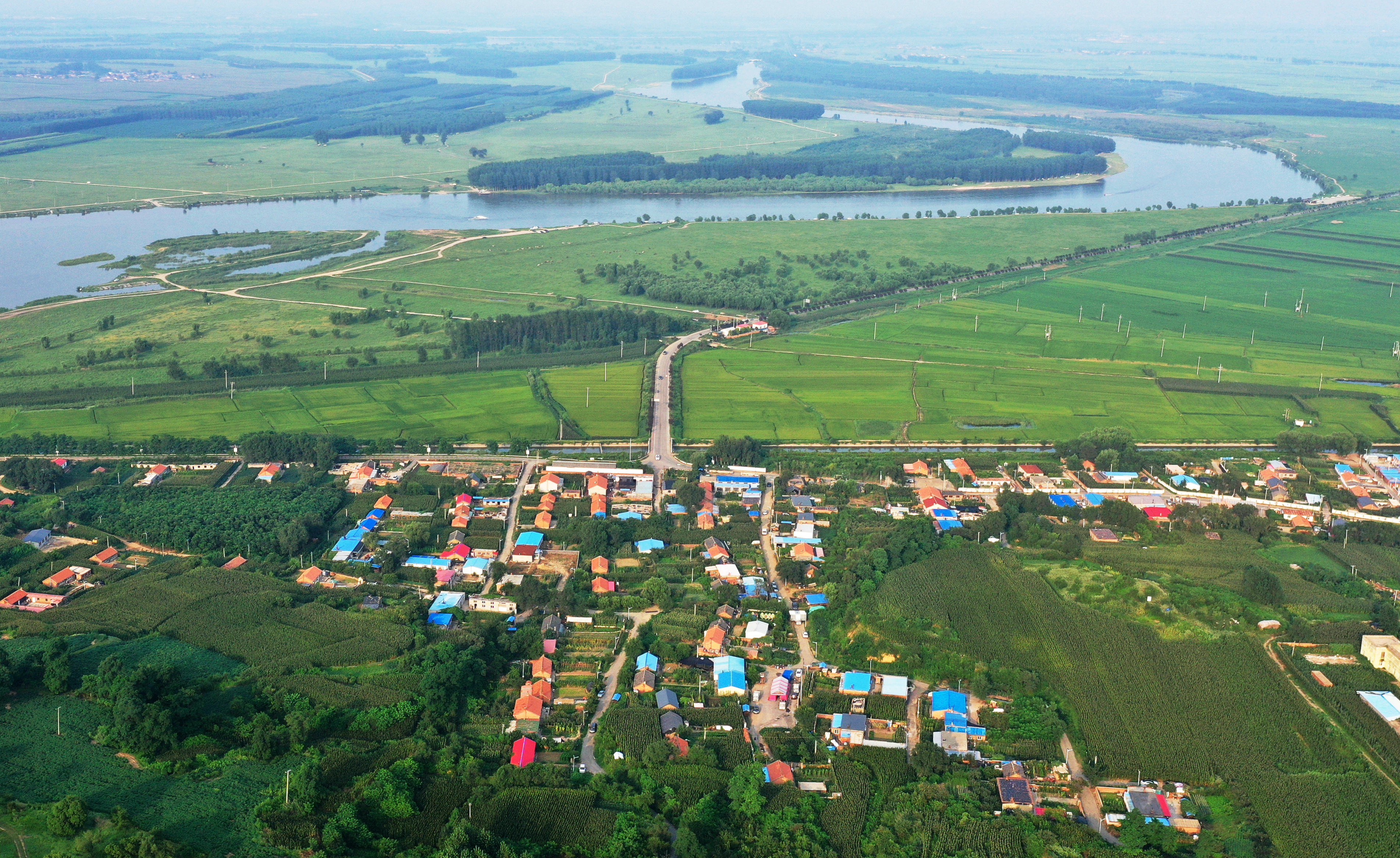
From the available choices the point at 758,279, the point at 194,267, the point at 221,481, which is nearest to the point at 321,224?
the point at 194,267

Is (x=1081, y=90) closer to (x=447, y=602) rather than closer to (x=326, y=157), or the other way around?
(x=326, y=157)

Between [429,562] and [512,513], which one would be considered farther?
[512,513]

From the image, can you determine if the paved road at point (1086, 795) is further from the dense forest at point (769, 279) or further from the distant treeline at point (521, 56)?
the distant treeline at point (521, 56)

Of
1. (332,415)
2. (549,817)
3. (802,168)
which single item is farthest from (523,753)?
(802,168)

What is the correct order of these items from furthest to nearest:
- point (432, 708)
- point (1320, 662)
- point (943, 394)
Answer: point (943, 394), point (1320, 662), point (432, 708)

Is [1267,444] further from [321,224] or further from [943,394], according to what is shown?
[321,224]
